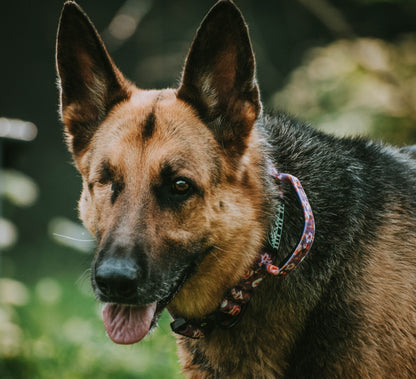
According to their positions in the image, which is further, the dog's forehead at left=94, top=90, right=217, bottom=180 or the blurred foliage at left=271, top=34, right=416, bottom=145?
the blurred foliage at left=271, top=34, right=416, bottom=145

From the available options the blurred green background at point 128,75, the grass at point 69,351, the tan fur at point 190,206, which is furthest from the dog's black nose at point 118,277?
the blurred green background at point 128,75

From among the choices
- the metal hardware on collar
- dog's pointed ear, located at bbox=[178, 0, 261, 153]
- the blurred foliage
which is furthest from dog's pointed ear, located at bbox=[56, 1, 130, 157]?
the blurred foliage

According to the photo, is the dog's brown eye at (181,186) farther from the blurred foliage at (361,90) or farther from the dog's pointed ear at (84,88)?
the blurred foliage at (361,90)

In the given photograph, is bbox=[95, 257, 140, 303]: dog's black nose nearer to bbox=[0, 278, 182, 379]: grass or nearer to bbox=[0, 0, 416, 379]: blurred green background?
bbox=[0, 278, 182, 379]: grass

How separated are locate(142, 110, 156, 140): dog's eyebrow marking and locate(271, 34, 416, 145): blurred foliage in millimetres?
3673

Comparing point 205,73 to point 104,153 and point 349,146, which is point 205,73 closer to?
point 104,153

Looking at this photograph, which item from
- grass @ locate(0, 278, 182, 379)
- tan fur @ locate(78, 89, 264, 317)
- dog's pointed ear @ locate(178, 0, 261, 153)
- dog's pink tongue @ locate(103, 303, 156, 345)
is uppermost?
dog's pointed ear @ locate(178, 0, 261, 153)

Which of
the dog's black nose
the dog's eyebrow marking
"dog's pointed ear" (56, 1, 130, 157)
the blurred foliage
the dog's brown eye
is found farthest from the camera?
the blurred foliage

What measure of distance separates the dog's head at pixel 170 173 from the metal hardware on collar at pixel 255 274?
53mm

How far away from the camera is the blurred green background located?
4.90 m

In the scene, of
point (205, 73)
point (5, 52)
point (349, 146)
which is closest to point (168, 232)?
point (205, 73)

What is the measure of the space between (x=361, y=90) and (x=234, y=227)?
4382 mm

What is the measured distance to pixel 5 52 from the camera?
834 cm

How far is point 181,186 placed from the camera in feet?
8.54
